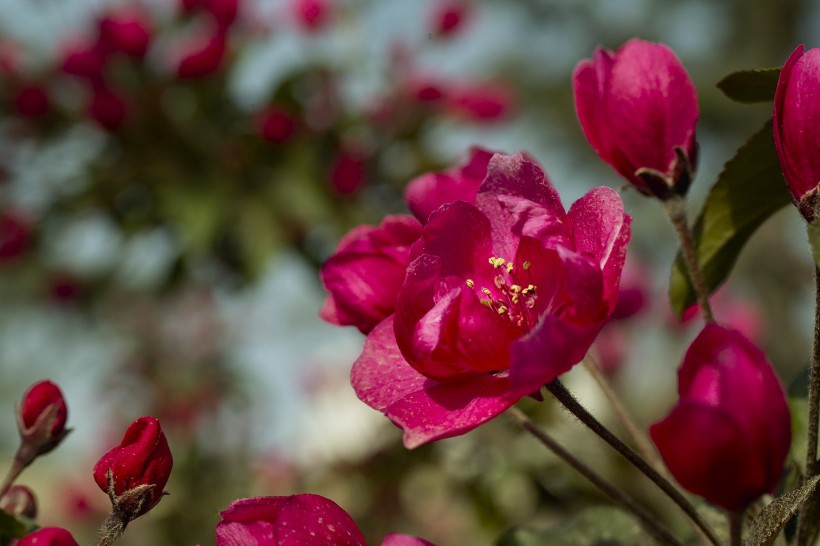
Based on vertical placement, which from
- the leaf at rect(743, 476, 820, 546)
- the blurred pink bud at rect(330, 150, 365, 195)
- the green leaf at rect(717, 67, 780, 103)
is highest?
the green leaf at rect(717, 67, 780, 103)

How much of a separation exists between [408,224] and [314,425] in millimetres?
3652

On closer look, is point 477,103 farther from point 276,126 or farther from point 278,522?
point 278,522

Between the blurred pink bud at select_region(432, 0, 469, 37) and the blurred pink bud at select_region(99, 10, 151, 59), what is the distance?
1.00m

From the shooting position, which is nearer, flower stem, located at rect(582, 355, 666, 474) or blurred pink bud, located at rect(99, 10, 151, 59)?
flower stem, located at rect(582, 355, 666, 474)

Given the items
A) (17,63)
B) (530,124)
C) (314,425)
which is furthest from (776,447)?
(530,124)

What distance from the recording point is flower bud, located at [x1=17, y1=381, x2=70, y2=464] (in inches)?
34.7

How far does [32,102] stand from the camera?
261 cm

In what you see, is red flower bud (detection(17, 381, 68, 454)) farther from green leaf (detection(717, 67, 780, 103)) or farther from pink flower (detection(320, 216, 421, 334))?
green leaf (detection(717, 67, 780, 103))

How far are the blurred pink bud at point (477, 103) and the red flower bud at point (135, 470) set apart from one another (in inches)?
87.7

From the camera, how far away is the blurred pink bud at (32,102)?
2.61 meters

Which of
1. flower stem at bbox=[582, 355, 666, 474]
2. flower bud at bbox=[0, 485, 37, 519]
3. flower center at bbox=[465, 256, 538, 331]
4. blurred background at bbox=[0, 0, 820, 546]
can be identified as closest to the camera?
flower center at bbox=[465, 256, 538, 331]

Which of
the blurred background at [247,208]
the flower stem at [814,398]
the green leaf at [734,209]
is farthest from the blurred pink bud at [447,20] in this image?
the flower stem at [814,398]

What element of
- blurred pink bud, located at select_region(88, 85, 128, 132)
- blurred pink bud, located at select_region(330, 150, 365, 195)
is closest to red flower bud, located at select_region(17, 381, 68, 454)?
blurred pink bud, located at select_region(330, 150, 365, 195)

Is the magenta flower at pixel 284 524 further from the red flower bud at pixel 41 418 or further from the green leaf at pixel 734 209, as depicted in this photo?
the green leaf at pixel 734 209
